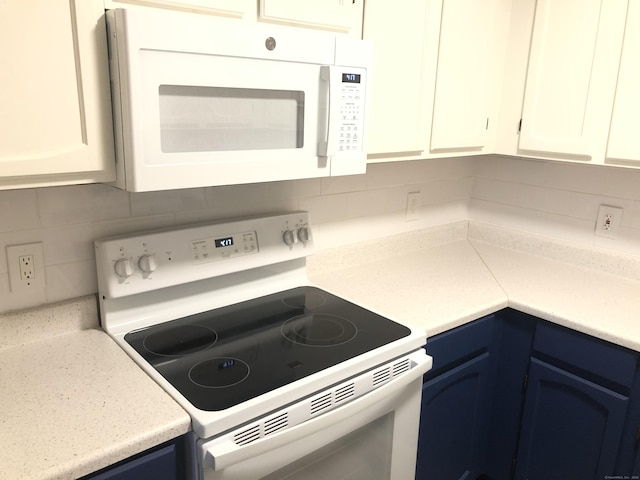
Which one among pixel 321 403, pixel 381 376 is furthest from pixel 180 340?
pixel 381 376

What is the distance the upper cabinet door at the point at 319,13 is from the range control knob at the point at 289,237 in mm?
625

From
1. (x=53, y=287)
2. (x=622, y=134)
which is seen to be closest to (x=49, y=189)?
(x=53, y=287)

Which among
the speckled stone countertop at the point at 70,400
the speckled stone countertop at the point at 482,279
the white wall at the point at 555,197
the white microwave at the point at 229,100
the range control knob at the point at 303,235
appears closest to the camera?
the speckled stone countertop at the point at 70,400

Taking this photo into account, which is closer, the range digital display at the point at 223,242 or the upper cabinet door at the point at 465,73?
the range digital display at the point at 223,242

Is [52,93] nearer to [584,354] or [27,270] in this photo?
[27,270]

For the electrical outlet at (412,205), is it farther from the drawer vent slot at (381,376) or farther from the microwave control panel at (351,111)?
the drawer vent slot at (381,376)

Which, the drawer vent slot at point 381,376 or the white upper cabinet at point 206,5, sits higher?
the white upper cabinet at point 206,5

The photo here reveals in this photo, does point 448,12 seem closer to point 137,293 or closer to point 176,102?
point 176,102

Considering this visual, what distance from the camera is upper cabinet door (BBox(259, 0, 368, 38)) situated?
1255mm

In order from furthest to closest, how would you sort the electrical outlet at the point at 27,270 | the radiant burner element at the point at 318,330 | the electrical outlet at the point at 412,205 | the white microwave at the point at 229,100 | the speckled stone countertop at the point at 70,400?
the electrical outlet at the point at 412,205 → the radiant burner element at the point at 318,330 → the electrical outlet at the point at 27,270 → the white microwave at the point at 229,100 → the speckled stone countertop at the point at 70,400

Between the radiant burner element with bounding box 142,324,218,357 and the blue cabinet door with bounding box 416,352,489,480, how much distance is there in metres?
0.67

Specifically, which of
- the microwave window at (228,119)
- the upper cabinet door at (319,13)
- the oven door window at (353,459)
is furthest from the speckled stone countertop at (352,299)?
the upper cabinet door at (319,13)

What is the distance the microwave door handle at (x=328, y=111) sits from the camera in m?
1.32

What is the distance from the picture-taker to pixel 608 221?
201cm
